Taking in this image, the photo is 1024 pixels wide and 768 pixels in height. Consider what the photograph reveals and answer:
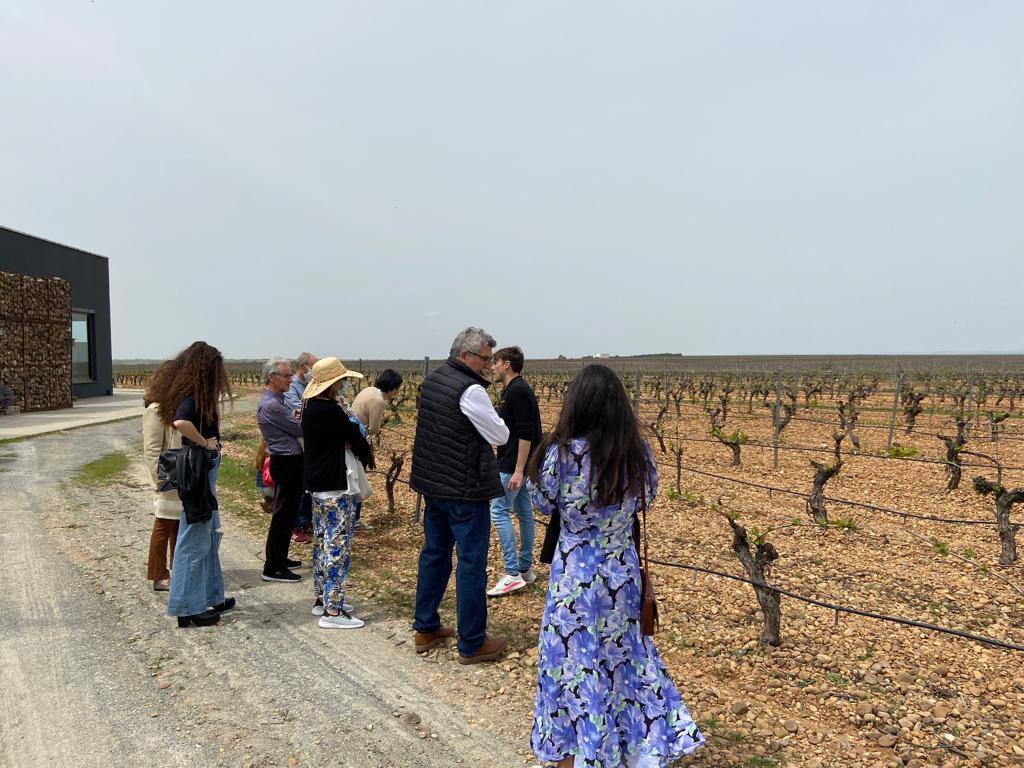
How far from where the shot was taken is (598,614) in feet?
6.75

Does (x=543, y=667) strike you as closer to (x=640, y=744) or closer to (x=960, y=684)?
(x=640, y=744)

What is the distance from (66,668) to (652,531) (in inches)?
180

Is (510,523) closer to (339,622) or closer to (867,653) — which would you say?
(339,622)

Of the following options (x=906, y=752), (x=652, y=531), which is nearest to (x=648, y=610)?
(x=906, y=752)

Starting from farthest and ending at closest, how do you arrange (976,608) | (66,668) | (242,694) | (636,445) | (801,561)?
1. (801,561)
2. (976,608)
3. (66,668)
4. (242,694)
5. (636,445)

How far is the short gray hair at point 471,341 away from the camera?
294 cm

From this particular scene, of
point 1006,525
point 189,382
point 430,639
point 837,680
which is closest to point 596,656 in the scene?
point 430,639

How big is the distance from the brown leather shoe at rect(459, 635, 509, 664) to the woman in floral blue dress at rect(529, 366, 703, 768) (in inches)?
37.8

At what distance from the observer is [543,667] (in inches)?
83.0

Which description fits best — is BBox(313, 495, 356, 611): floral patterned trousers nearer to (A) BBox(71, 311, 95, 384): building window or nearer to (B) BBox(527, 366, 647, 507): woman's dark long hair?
(B) BBox(527, 366, 647, 507): woman's dark long hair

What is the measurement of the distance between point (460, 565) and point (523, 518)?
1.14 m

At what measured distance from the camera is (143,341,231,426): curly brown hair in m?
3.35

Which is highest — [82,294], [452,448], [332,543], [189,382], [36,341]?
[82,294]

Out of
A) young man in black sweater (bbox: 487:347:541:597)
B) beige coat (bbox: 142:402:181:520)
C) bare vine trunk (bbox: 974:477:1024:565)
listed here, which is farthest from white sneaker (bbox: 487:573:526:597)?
bare vine trunk (bbox: 974:477:1024:565)
